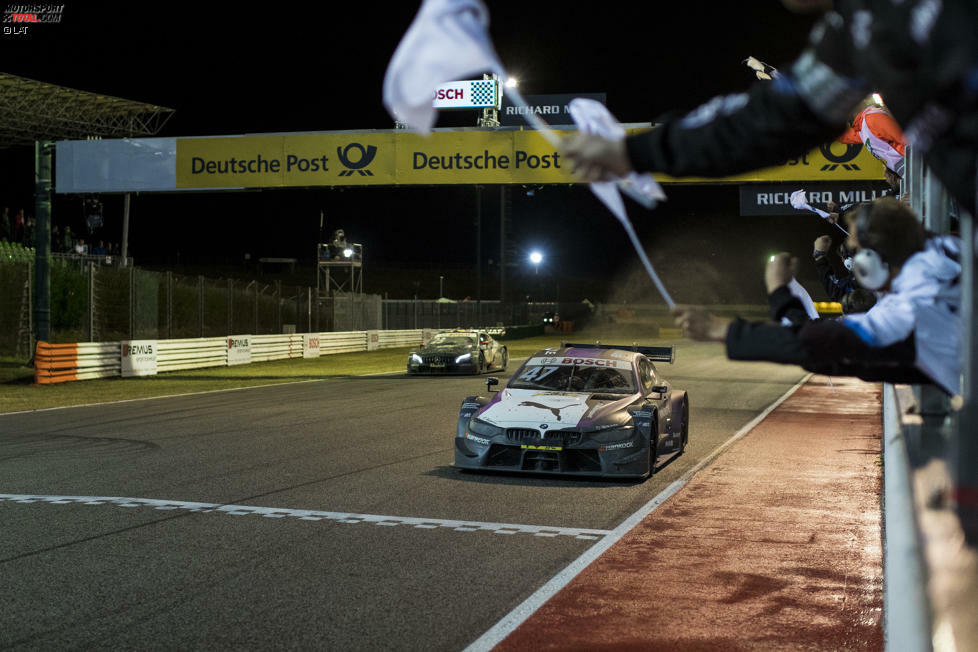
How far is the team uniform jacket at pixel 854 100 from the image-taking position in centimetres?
141

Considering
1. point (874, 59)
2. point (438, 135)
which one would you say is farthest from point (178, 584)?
point (438, 135)

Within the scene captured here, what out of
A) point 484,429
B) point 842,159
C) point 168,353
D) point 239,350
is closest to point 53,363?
point 168,353

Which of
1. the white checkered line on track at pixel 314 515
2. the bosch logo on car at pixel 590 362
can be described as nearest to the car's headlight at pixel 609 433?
the bosch logo on car at pixel 590 362

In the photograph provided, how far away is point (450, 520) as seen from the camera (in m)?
8.95

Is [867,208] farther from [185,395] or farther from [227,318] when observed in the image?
[227,318]

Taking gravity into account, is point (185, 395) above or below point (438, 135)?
below

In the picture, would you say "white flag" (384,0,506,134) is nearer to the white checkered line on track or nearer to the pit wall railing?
the white checkered line on track

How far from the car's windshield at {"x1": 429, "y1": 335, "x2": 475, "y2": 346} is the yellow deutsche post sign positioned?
17.1 feet

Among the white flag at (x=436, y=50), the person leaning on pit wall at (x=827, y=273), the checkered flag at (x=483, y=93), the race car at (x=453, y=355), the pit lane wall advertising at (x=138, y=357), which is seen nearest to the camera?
the white flag at (x=436, y=50)

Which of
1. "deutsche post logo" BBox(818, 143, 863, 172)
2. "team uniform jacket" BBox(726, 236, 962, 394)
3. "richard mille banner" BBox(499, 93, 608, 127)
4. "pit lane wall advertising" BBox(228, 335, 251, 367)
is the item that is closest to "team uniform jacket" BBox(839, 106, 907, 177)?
"team uniform jacket" BBox(726, 236, 962, 394)

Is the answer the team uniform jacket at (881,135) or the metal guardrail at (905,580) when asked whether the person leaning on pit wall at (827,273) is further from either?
the metal guardrail at (905,580)

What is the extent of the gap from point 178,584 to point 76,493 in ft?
12.7

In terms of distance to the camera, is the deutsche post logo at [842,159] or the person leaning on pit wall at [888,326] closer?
the person leaning on pit wall at [888,326]

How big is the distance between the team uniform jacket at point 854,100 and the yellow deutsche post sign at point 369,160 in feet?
79.2
